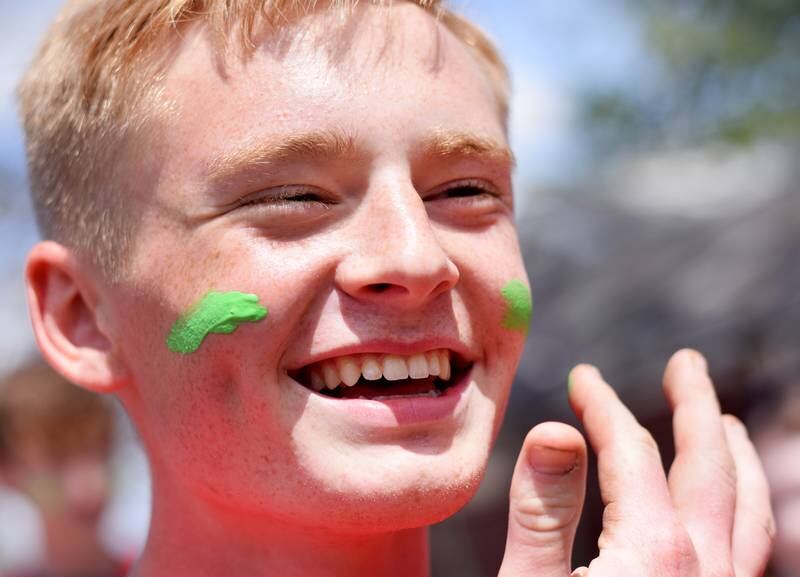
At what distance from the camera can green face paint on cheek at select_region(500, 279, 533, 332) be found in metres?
2.12

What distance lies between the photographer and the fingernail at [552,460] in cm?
167

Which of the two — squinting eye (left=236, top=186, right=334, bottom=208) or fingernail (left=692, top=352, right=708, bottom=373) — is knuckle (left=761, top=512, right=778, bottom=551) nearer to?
fingernail (left=692, top=352, right=708, bottom=373)

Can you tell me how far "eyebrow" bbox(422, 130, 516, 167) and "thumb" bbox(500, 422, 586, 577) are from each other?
25.0 inches

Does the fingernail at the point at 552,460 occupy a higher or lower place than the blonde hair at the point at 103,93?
lower

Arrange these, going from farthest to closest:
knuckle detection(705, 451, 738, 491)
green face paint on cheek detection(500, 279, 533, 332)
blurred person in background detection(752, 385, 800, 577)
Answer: blurred person in background detection(752, 385, 800, 577), green face paint on cheek detection(500, 279, 533, 332), knuckle detection(705, 451, 738, 491)

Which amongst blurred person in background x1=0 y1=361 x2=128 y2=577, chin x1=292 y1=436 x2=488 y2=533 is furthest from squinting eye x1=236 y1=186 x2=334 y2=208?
blurred person in background x1=0 y1=361 x2=128 y2=577

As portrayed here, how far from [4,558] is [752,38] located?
11.9m

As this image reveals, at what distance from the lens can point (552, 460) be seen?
1.67 meters

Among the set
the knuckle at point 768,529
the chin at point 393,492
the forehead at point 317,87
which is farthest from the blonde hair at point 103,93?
the knuckle at point 768,529

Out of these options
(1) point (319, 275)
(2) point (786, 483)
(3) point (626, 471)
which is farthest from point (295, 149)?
(2) point (786, 483)

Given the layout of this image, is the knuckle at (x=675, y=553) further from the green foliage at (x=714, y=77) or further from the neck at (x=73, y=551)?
the green foliage at (x=714, y=77)

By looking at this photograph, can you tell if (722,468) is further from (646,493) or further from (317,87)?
(317,87)

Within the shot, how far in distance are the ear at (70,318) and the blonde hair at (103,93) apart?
2.1 inches

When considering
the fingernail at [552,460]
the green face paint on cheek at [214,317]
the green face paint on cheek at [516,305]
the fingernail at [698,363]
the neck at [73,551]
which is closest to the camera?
the fingernail at [552,460]
